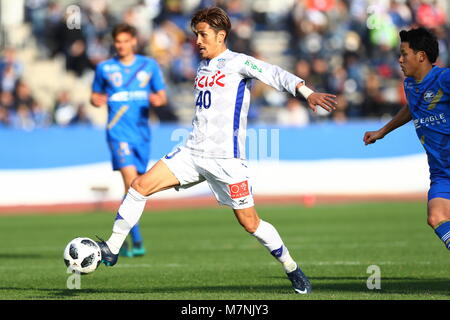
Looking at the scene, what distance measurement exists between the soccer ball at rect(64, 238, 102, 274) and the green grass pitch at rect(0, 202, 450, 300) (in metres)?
0.29

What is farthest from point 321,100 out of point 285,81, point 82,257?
point 82,257

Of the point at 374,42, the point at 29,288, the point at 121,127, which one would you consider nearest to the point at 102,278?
the point at 29,288

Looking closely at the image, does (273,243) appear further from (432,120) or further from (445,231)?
(432,120)

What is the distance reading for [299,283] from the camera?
8.80 meters

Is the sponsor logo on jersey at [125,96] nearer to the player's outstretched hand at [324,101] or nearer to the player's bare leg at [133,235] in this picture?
the player's bare leg at [133,235]

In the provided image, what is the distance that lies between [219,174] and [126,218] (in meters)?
0.92

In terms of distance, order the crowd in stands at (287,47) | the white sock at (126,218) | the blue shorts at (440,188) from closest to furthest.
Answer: the blue shorts at (440,188), the white sock at (126,218), the crowd in stands at (287,47)

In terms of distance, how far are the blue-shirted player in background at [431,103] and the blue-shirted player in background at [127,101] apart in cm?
522

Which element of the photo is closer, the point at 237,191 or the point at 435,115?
the point at 435,115

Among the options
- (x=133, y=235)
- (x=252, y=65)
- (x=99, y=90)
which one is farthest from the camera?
(x=99, y=90)

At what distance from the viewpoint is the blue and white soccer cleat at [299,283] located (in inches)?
344

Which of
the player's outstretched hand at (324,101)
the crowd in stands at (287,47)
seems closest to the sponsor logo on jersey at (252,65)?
the player's outstretched hand at (324,101)

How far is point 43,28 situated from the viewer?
87.5ft

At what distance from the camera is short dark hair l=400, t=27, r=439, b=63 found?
848cm
